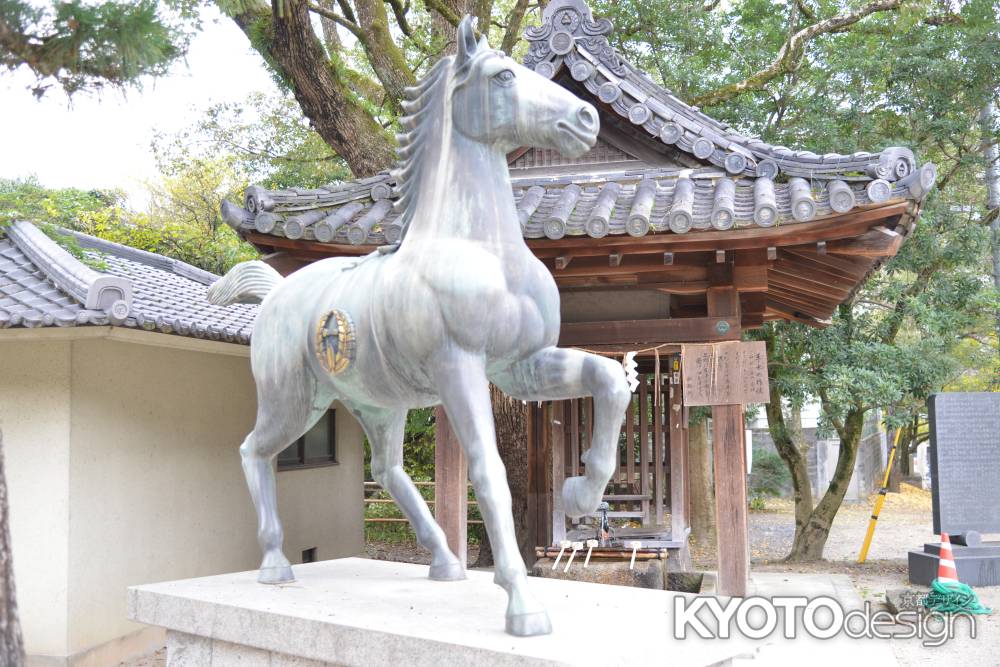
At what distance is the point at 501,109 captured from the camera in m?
3.20

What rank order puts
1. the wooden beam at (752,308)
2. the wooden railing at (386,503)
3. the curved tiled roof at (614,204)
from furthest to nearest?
the wooden railing at (386,503), the wooden beam at (752,308), the curved tiled roof at (614,204)

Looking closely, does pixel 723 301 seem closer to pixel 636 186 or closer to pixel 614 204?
pixel 636 186

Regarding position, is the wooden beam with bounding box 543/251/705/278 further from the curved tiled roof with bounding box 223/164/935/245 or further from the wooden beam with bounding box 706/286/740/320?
the curved tiled roof with bounding box 223/164/935/245

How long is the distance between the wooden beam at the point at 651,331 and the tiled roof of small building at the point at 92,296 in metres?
3.13

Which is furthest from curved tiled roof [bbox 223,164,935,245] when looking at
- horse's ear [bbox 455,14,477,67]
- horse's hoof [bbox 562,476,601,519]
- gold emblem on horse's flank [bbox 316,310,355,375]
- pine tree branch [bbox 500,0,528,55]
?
pine tree branch [bbox 500,0,528,55]

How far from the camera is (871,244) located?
581 centimetres

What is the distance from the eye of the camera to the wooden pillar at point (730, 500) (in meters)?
6.23

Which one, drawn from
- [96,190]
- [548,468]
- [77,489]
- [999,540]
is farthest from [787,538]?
[96,190]

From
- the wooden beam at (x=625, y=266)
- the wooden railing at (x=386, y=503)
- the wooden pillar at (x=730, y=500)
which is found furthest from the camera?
the wooden railing at (x=386, y=503)

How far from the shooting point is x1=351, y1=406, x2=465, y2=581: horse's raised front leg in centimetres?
407

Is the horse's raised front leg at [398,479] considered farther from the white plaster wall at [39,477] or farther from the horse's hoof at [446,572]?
the white plaster wall at [39,477]

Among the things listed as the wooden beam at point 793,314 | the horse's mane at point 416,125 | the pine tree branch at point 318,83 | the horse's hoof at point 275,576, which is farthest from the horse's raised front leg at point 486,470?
the pine tree branch at point 318,83

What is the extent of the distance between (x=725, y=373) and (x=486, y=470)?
372 centimetres

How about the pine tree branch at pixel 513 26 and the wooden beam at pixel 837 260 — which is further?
the pine tree branch at pixel 513 26
